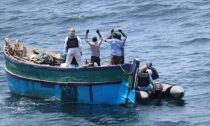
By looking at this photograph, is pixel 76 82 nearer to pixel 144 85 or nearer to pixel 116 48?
pixel 116 48

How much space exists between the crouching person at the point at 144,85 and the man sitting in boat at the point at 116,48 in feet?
3.46

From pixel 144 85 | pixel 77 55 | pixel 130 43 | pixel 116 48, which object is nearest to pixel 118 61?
pixel 116 48

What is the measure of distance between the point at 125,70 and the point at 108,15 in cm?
2053

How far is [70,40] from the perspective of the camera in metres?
28.8

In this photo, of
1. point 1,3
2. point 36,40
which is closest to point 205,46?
point 36,40

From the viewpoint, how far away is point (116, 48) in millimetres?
28969

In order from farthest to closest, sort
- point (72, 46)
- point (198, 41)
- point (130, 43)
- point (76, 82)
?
point (130, 43) < point (198, 41) < point (72, 46) < point (76, 82)

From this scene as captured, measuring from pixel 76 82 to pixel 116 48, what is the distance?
214 centimetres

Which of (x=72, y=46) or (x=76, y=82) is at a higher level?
(x=72, y=46)

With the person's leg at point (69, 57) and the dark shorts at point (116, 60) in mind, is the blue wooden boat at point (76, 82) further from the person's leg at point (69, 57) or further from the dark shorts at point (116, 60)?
the dark shorts at point (116, 60)

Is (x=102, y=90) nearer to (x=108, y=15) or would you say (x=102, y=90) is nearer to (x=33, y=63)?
(x=33, y=63)

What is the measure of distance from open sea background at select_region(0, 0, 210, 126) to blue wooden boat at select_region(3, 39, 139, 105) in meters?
0.39

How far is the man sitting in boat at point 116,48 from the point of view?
2891cm

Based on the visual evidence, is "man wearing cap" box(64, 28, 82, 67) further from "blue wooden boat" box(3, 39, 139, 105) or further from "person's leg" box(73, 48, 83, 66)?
"blue wooden boat" box(3, 39, 139, 105)
